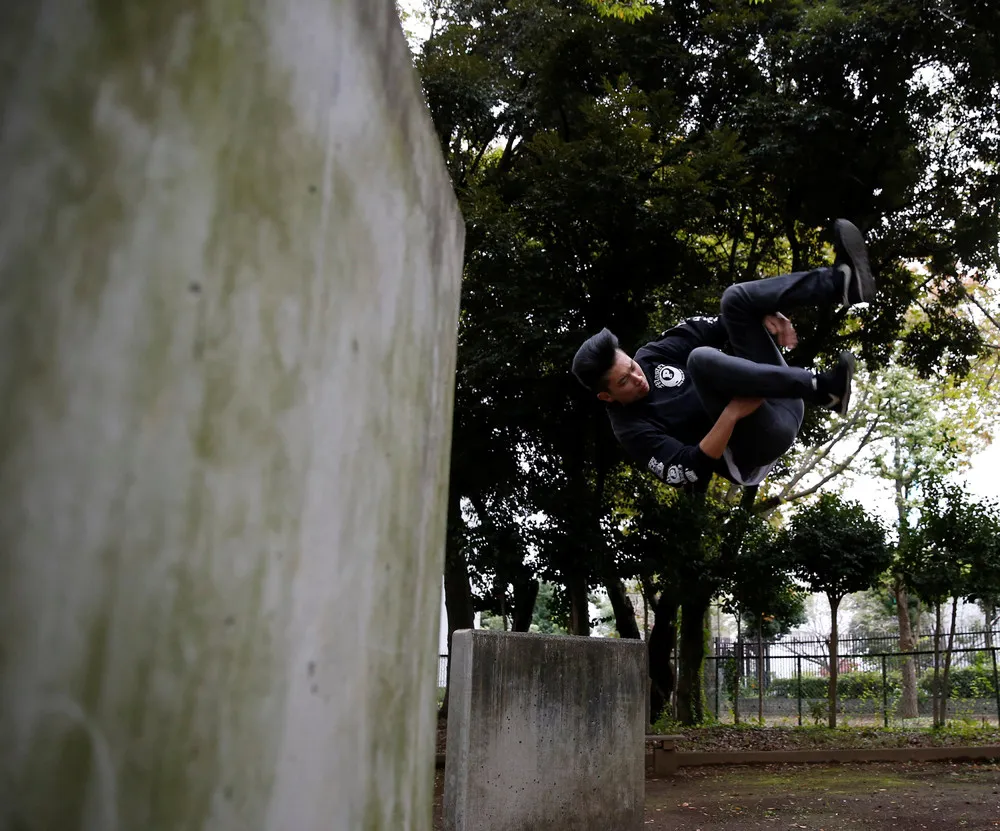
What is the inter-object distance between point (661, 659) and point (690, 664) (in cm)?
140

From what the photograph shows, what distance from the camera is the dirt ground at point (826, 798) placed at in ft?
28.0

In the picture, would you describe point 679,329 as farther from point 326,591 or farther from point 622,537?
point 622,537

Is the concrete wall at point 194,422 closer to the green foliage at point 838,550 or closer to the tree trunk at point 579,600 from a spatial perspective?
the tree trunk at point 579,600

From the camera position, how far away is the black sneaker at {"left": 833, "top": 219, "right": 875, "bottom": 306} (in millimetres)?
4188

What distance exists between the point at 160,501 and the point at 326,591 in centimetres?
17

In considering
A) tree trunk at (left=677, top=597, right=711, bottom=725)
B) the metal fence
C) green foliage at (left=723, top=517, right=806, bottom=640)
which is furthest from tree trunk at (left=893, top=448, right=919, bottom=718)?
tree trunk at (left=677, top=597, right=711, bottom=725)

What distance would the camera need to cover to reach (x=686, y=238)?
13.8 meters

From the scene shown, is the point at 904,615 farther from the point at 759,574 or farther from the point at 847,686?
the point at 759,574

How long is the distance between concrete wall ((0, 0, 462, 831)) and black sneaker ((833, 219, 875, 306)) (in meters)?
3.70

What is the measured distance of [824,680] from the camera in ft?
70.0

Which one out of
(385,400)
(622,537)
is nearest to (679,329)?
(385,400)

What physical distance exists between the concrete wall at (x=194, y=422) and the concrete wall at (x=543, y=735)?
6326mm

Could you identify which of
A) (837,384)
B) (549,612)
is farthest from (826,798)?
(549,612)

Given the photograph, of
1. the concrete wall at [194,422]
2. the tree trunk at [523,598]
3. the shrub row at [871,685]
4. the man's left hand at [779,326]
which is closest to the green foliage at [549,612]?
the tree trunk at [523,598]
